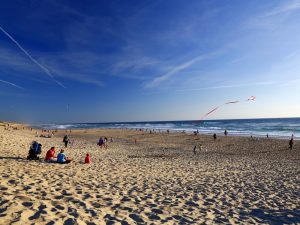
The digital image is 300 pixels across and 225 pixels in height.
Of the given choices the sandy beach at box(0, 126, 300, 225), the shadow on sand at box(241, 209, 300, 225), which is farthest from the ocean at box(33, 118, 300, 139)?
the shadow on sand at box(241, 209, 300, 225)

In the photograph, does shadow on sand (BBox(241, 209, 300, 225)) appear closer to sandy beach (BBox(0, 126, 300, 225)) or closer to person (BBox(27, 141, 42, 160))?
sandy beach (BBox(0, 126, 300, 225))

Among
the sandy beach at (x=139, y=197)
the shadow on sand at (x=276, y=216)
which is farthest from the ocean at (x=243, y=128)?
the shadow on sand at (x=276, y=216)

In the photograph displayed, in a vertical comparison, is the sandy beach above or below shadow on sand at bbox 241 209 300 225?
above

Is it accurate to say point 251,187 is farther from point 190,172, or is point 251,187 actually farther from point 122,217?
point 122,217

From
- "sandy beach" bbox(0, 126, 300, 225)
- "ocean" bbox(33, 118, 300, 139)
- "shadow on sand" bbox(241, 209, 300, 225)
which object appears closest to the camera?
"sandy beach" bbox(0, 126, 300, 225)

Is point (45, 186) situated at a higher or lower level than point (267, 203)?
higher

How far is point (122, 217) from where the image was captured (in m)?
6.69

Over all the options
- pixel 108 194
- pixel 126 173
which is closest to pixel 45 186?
pixel 108 194

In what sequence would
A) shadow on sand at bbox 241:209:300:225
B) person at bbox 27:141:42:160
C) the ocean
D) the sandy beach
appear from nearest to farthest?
the sandy beach < shadow on sand at bbox 241:209:300:225 < person at bbox 27:141:42:160 < the ocean

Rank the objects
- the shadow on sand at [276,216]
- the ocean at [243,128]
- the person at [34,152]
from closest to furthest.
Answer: the shadow on sand at [276,216], the person at [34,152], the ocean at [243,128]

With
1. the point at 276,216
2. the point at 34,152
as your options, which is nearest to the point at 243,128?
the point at 34,152

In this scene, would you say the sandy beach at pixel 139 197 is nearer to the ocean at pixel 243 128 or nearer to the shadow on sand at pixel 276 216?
the shadow on sand at pixel 276 216

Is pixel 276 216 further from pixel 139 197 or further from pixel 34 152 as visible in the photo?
pixel 34 152

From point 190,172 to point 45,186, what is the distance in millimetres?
7492
